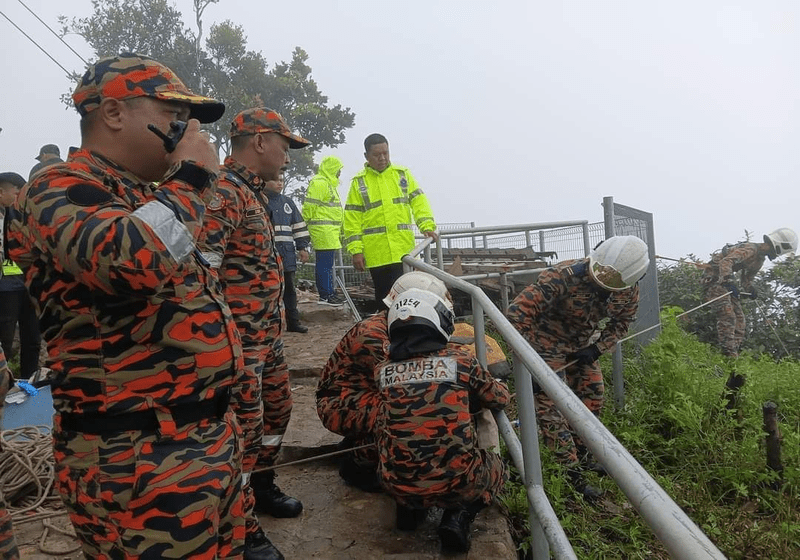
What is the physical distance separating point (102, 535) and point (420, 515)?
1.61m

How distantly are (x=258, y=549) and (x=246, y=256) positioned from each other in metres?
1.16

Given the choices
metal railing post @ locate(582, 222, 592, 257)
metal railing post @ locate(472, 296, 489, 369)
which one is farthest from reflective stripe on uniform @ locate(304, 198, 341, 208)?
metal railing post @ locate(472, 296, 489, 369)

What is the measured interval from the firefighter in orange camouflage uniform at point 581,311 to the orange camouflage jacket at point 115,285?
9.92ft

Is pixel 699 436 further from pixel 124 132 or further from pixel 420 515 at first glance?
pixel 124 132

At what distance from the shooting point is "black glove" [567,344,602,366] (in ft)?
14.1

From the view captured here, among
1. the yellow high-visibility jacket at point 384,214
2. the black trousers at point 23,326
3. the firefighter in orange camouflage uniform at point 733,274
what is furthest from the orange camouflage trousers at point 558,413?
the firefighter in orange camouflage uniform at point 733,274

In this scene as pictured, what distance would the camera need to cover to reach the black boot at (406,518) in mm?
2615

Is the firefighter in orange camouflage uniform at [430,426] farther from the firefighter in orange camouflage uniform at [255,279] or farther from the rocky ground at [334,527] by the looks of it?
the firefighter in orange camouflage uniform at [255,279]

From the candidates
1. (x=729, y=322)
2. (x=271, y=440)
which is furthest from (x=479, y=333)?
(x=729, y=322)

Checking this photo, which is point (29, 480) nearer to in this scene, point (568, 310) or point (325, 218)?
point (568, 310)

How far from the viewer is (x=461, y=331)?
196 inches

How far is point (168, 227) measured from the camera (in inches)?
51.5

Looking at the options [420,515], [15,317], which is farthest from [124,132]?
[15,317]

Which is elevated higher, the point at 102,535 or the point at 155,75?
the point at 155,75
